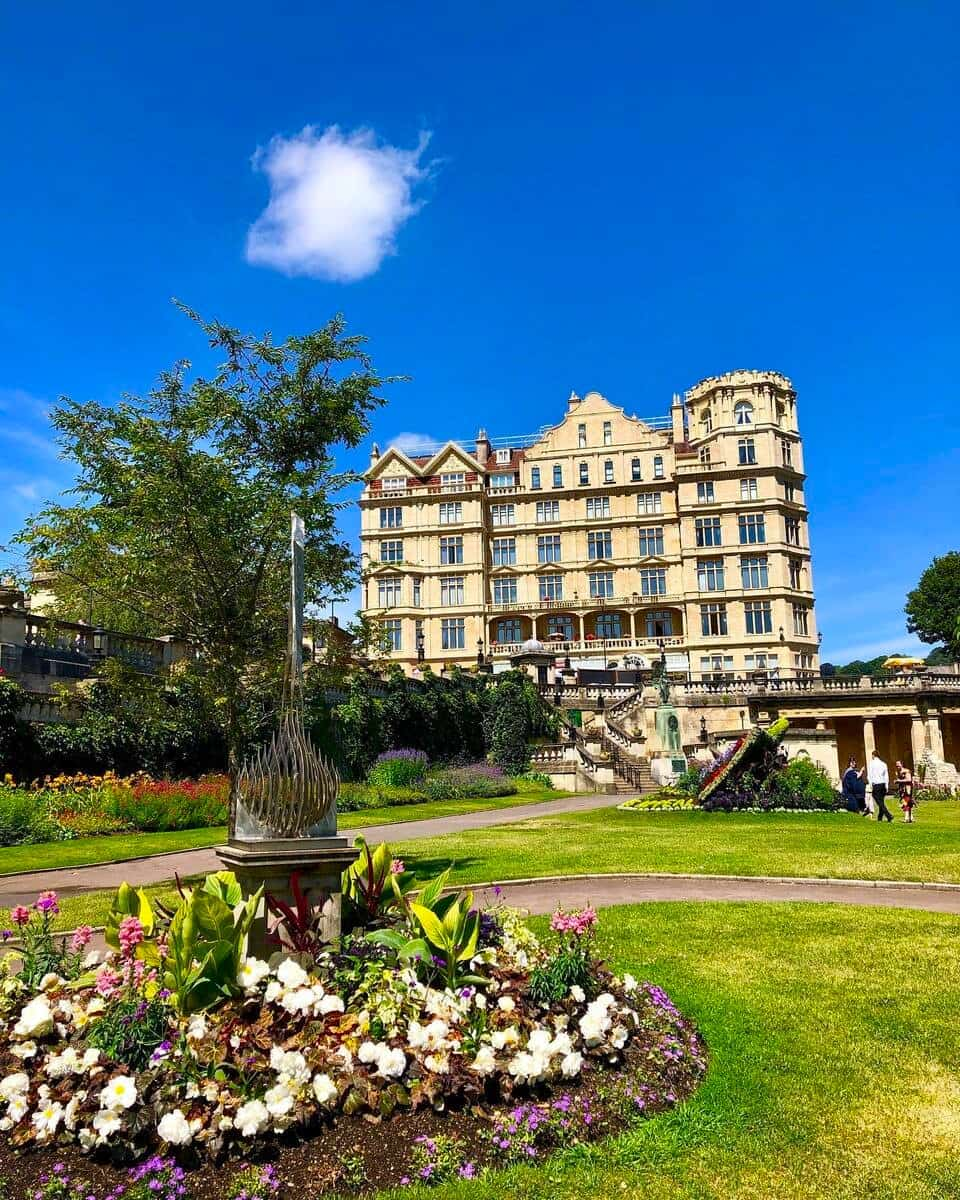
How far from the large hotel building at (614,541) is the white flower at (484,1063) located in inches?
2122

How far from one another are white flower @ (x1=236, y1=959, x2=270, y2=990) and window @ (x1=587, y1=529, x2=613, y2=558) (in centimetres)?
6086

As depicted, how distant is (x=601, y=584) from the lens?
6525 cm

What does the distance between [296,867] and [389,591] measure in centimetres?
6090

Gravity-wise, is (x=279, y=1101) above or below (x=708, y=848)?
above

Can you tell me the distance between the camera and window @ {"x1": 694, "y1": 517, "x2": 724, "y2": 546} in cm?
6294

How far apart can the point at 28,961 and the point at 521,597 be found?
60.4 meters

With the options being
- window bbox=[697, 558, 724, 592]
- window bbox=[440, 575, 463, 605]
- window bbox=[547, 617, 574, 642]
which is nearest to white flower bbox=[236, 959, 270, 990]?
window bbox=[697, 558, 724, 592]

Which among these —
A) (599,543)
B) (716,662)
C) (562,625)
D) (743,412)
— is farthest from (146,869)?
(743,412)

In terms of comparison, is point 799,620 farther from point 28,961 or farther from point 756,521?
point 28,961

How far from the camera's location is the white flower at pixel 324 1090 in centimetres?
500

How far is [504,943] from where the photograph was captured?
6.62 m

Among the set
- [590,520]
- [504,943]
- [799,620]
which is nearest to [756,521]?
[799,620]

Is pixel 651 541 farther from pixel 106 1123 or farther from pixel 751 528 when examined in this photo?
pixel 106 1123

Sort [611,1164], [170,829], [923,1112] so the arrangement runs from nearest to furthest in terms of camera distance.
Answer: [611,1164], [923,1112], [170,829]
